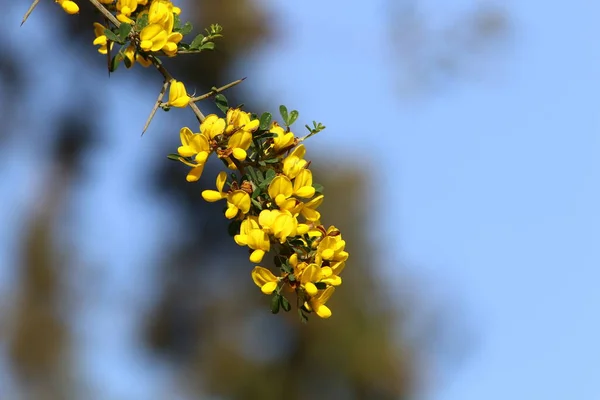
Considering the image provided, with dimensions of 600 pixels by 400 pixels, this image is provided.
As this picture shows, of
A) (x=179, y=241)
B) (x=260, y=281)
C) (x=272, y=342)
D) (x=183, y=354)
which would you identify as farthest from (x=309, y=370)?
(x=260, y=281)

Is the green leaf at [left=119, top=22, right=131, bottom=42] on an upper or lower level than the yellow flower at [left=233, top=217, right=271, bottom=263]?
upper

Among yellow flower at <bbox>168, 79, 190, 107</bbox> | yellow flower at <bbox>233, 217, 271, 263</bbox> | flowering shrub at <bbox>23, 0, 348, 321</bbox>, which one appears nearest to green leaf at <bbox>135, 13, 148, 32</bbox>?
flowering shrub at <bbox>23, 0, 348, 321</bbox>

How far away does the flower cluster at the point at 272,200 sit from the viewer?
1300 mm

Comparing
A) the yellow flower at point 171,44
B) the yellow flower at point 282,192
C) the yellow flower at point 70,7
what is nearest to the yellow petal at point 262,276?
the yellow flower at point 282,192

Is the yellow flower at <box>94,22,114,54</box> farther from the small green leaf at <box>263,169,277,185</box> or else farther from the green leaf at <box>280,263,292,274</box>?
the green leaf at <box>280,263,292,274</box>

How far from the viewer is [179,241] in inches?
468

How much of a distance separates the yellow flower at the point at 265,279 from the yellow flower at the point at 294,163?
140 millimetres

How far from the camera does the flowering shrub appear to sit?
1.30 meters

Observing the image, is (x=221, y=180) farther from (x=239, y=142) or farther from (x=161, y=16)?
(x=161, y=16)

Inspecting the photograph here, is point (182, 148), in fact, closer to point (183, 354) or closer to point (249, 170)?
point (249, 170)

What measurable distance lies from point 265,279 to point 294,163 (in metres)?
0.17

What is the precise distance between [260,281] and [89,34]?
357 inches

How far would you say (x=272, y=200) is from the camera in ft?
4.31

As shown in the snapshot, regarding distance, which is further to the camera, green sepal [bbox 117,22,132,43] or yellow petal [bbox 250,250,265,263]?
green sepal [bbox 117,22,132,43]
